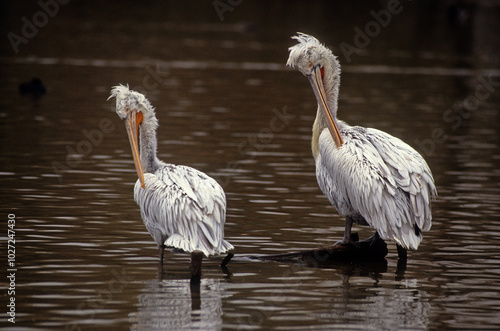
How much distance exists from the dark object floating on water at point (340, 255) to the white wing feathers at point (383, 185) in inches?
10.6

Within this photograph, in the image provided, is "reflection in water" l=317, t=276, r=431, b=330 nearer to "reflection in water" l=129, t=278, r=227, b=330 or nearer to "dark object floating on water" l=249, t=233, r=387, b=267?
"dark object floating on water" l=249, t=233, r=387, b=267

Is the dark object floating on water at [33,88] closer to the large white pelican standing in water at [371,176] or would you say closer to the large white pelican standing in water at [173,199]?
the large white pelican standing in water at [371,176]

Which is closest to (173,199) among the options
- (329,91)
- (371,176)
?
(371,176)

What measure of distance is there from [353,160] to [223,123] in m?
8.58

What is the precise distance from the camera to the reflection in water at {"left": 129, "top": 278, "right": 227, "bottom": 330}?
6570mm

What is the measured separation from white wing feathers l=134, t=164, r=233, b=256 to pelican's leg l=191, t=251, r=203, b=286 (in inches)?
5.3

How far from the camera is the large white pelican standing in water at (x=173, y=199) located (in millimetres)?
7664

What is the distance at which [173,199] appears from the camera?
785cm

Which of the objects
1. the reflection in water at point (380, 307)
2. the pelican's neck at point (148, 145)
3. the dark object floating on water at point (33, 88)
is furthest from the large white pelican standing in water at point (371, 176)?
the dark object floating on water at point (33, 88)

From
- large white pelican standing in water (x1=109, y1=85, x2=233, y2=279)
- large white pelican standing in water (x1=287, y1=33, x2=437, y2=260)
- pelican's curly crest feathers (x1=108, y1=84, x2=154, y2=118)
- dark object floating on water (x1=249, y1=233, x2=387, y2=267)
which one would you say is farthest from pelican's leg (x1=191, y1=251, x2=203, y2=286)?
large white pelican standing in water (x1=287, y1=33, x2=437, y2=260)

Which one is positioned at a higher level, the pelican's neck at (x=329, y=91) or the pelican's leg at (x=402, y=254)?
the pelican's neck at (x=329, y=91)

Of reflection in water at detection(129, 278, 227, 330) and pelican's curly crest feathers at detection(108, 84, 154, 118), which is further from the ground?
pelican's curly crest feathers at detection(108, 84, 154, 118)

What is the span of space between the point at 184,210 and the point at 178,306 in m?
0.99

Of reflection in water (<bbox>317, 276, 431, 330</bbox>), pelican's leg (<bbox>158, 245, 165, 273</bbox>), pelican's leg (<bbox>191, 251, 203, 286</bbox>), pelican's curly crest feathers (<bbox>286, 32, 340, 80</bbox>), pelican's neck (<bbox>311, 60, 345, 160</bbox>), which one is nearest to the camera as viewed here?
reflection in water (<bbox>317, 276, 431, 330</bbox>)
